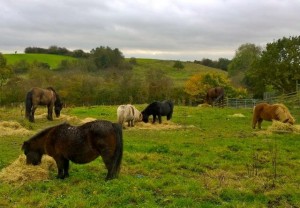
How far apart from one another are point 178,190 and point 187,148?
517cm

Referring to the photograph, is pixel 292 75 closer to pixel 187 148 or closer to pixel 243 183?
pixel 187 148

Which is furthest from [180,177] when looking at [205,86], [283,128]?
[205,86]

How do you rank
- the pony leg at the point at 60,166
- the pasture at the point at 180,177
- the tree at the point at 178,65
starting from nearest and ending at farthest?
the pasture at the point at 180,177
the pony leg at the point at 60,166
the tree at the point at 178,65

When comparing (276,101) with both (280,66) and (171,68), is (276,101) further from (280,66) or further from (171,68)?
(171,68)

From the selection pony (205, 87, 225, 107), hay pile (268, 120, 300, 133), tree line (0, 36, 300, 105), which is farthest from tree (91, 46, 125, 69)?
hay pile (268, 120, 300, 133)

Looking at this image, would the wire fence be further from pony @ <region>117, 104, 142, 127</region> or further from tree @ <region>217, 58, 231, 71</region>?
tree @ <region>217, 58, 231, 71</region>

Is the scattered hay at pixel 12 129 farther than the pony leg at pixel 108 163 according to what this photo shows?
Yes

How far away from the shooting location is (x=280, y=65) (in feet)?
149

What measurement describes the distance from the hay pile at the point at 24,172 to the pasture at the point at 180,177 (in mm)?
171

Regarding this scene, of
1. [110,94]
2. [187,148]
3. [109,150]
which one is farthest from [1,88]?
[109,150]

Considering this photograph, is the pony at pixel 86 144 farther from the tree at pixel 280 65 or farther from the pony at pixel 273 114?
the tree at pixel 280 65

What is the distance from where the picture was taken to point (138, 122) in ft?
69.5

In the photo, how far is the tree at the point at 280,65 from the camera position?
148 feet

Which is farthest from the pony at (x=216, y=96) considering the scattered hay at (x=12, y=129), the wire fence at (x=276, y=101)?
the scattered hay at (x=12, y=129)
